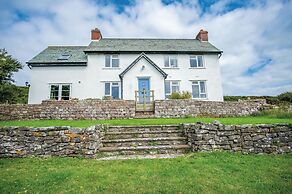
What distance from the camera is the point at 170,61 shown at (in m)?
21.1

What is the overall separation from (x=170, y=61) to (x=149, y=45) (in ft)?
12.2

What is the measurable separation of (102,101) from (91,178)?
10471 millimetres

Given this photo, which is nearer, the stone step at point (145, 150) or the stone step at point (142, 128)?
the stone step at point (145, 150)

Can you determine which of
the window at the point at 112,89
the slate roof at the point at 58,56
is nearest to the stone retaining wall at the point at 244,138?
the window at the point at 112,89

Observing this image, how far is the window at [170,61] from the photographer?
21016 mm

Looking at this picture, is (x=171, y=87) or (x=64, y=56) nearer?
(x=171, y=87)

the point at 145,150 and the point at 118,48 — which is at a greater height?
the point at 118,48

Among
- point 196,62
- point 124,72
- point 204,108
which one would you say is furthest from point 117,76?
point 204,108

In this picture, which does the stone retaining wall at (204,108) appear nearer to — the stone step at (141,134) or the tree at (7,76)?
the stone step at (141,134)

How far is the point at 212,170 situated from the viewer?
4980 mm

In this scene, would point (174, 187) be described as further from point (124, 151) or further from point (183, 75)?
point (183, 75)

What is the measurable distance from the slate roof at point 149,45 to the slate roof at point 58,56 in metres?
1.57

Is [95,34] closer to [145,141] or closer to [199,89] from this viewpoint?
[199,89]

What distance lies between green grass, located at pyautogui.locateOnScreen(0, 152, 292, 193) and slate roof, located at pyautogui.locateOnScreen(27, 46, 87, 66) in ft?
50.7
